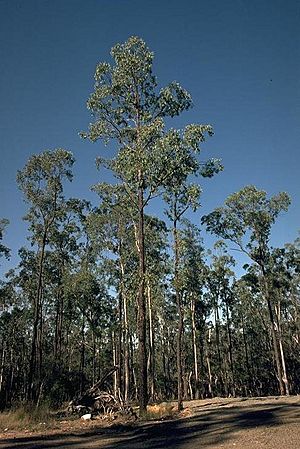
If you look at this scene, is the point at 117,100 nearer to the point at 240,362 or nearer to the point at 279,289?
the point at 279,289

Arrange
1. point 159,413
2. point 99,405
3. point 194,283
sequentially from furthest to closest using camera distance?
point 194,283 < point 99,405 < point 159,413

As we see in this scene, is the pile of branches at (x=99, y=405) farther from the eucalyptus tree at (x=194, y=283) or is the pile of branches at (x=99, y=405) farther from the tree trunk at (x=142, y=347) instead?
the eucalyptus tree at (x=194, y=283)

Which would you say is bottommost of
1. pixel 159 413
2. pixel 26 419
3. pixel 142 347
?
pixel 159 413

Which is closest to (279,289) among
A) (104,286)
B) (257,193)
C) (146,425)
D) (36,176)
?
(257,193)

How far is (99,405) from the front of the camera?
1396cm

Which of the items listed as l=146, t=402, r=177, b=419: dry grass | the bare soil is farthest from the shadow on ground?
l=146, t=402, r=177, b=419: dry grass

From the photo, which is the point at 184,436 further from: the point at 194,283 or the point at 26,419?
the point at 194,283

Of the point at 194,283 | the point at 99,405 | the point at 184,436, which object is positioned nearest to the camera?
the point at 184,436

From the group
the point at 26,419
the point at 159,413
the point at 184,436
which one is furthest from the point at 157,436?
the point at 26,419

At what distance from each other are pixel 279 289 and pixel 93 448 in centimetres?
3472

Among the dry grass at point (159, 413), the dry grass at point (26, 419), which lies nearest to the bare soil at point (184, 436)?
the dry grass at point (26, 419)

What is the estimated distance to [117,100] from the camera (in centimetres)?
1616

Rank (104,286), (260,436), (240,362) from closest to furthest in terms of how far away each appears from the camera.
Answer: (260,436), (104,286), (240,362)

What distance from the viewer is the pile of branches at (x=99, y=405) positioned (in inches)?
508
